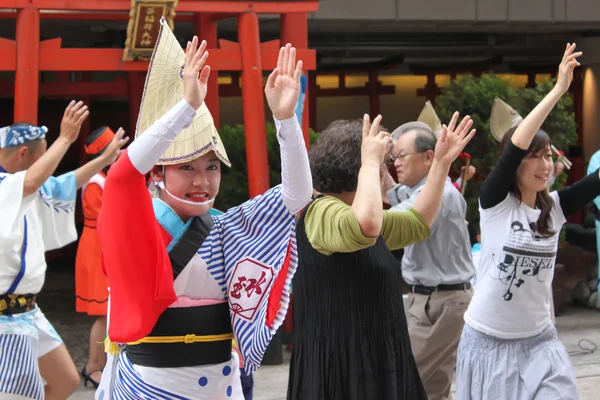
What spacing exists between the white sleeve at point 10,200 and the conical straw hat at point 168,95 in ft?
6.07

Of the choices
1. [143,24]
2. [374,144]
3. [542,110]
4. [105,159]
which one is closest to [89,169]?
[105,159]

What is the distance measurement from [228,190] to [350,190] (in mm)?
3789

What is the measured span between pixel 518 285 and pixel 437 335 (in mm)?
1237

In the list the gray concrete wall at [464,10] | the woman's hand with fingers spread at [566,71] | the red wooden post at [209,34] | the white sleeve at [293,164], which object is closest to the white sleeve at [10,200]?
the white sleeve at [293,164]

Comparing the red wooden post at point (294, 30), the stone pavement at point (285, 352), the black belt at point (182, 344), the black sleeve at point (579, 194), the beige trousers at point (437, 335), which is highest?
the red wooden post at point (294, 30)

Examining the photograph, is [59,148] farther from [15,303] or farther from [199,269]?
[199,269]

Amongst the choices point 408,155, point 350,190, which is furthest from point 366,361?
point 408,155

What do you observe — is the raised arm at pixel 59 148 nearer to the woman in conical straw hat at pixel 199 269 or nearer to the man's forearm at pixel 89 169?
the man's forearm at pixel 89 169

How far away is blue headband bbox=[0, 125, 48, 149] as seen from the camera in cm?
490

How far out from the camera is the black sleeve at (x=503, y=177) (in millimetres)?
4121

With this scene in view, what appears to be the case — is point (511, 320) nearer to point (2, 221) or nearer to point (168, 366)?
point (168, 366)

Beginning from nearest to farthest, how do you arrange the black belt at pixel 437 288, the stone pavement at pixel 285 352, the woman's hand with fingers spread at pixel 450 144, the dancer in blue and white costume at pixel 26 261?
the woman's hand with fingers spread at pixel 450 144 < the dancer in blue and white costume at pixel 26 261 < the black belt at pixel 437 288 < the stone pavement at pixel 285 352

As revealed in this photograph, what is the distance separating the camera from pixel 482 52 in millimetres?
13883

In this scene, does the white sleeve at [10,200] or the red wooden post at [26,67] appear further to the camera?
the red wooden post at [26,67]
